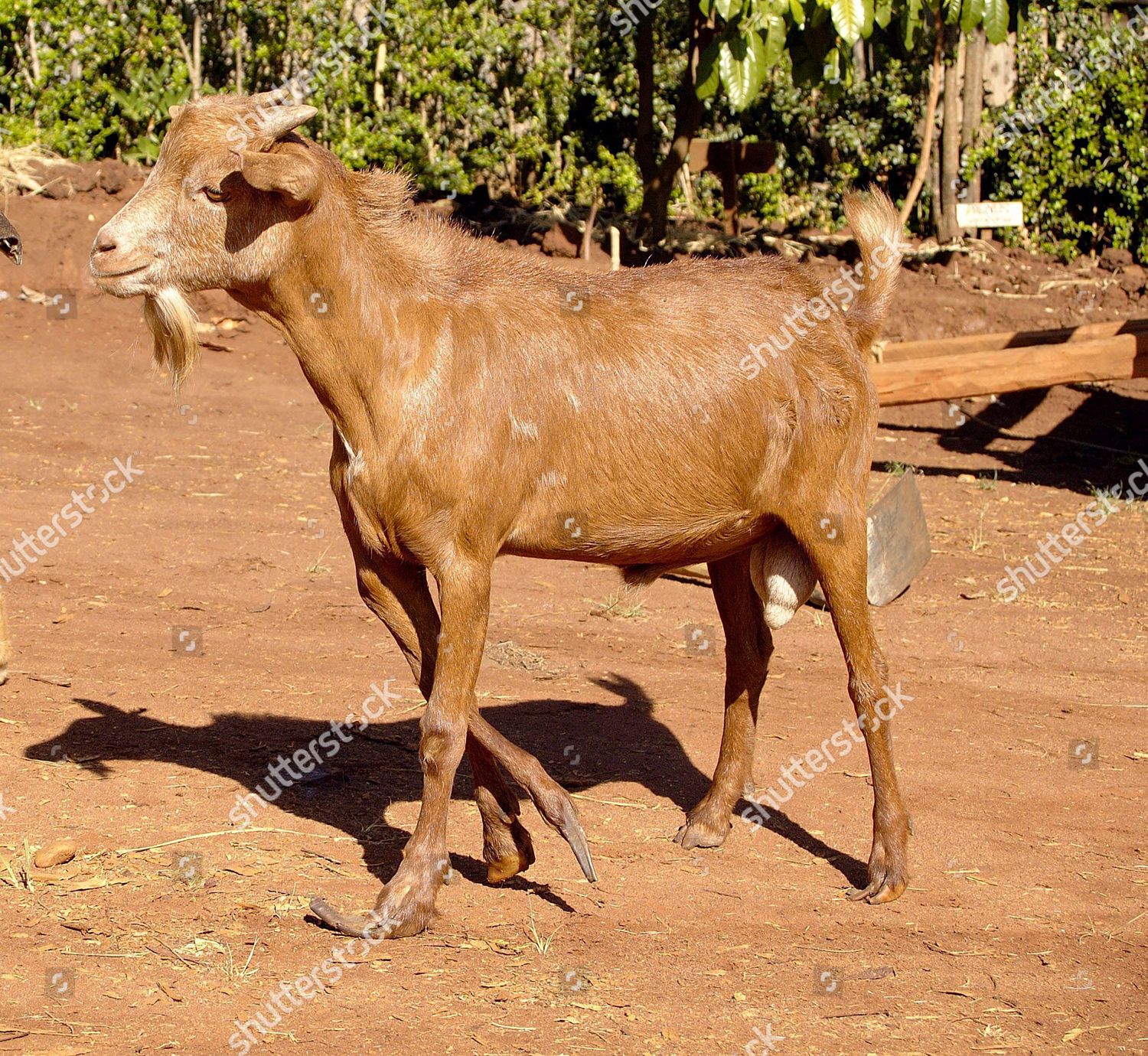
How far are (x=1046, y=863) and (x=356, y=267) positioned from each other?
131 inches

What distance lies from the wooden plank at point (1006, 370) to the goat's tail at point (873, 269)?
5.43m

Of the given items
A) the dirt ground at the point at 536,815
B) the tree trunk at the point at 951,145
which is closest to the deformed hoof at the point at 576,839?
the dirt ground at the point at 536,815

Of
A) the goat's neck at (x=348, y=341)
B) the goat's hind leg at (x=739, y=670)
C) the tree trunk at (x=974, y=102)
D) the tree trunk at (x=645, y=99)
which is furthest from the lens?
the tree trunk at (x=974, y=102)

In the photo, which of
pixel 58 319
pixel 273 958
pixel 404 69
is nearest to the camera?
pixel 273 958

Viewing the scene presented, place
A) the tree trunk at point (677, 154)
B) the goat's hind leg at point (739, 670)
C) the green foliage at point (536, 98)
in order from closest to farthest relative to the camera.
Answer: the goat's hind leg at point (739, 670) < the tree trunk at point (677, 154) < the green foliage at point (536, 98)

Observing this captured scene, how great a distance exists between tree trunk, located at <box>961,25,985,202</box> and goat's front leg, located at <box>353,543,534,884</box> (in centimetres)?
1322

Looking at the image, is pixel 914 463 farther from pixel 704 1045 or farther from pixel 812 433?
pixel 704 1045

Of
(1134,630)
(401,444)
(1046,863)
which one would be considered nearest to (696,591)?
(1134,630)

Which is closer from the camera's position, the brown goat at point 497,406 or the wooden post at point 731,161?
the brown goat at point 497,406

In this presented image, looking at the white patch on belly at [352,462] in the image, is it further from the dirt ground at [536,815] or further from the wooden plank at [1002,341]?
the wooden plank at [1002,341]

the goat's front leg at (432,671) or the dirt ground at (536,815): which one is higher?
the goat's front leg at (432,671)

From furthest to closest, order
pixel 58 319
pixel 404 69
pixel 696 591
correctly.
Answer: pixel 404 69 → pixel 58 319 → pixel 696 591

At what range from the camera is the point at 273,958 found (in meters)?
4.14

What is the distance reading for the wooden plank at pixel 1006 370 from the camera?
1016 centimetres
